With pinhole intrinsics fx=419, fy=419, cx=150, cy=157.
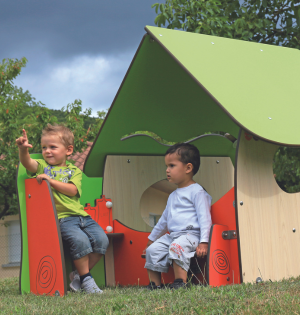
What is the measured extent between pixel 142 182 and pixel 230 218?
1.93m

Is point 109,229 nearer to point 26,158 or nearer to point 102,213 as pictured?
point 102,213

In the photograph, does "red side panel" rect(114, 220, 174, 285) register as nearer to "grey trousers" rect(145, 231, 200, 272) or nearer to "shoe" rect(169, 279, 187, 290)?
"grey trousers" rect(145, 231, 200, 272)

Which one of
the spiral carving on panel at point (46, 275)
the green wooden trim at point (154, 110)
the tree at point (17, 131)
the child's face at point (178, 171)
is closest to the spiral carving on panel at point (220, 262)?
the child's face at point (178, 171)

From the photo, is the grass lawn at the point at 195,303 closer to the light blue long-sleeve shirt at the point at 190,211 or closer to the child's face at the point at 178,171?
the light blue long-sleeve shirt at the point at 190,211

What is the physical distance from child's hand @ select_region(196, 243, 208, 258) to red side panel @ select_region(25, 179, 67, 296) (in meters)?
1.10

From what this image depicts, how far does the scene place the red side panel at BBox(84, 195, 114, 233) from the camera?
4.63 meters

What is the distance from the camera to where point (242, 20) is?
6.43 m

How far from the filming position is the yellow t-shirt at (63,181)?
379cm

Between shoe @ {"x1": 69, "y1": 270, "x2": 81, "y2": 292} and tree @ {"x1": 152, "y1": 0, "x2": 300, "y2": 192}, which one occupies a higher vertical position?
tree @ {"x1": 152, "y1": 0, "x2": 300, "y2": 192}

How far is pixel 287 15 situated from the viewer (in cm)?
679

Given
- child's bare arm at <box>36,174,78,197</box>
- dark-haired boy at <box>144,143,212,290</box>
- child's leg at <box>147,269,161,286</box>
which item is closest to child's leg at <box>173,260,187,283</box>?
dark-haired boy at <box>144,143,212,290</box>

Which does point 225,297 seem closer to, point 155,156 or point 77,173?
→ point 77,173

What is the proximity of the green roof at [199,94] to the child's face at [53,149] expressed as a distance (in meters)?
0.68

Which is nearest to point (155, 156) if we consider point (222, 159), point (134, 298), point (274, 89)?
point (222, 159)
